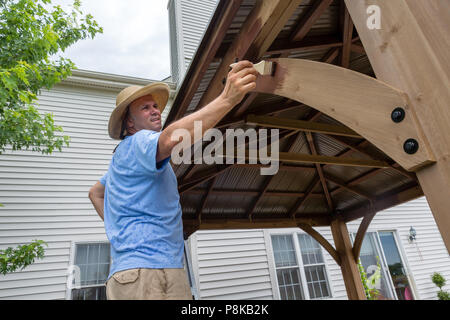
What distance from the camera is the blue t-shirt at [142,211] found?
1306mm

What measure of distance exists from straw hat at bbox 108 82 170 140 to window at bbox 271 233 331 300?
21.3ft

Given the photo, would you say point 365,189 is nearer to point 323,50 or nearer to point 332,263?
point 332,263

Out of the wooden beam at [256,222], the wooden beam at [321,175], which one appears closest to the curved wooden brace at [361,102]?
the wooden beam at [321,175]

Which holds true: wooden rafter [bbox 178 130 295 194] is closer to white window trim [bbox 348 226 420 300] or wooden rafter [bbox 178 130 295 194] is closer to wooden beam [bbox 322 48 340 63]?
wooden beam [bbox 322 48 340 63]

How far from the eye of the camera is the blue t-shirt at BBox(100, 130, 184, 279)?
1.31 metres

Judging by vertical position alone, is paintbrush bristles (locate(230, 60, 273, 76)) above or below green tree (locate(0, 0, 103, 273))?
below

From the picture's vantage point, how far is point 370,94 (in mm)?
1081

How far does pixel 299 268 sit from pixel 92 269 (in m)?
5.05

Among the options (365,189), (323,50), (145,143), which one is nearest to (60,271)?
(145,143)

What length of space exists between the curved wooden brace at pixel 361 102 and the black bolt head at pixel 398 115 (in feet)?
0.03

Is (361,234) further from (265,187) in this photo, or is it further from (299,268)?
(299,268)

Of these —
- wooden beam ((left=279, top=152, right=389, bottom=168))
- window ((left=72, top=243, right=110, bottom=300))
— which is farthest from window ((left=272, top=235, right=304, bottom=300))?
window ((left=72, top=243, right=110, bottom=300))

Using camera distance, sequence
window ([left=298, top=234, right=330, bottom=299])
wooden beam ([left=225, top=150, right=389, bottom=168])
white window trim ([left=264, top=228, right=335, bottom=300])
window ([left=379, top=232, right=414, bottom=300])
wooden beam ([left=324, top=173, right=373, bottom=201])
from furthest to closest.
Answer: window ([left=379, top=232, right=414, bottom=300])
window ([left=298, top=234, right=330, bottom=299])
white window trim ([left=264, top=228, right=335, bottom=300])
wooden beam ([left=324, top=173, right=373, bottom=201])
wooden beam ([left=225, top=150, right=389, bottom=168])
